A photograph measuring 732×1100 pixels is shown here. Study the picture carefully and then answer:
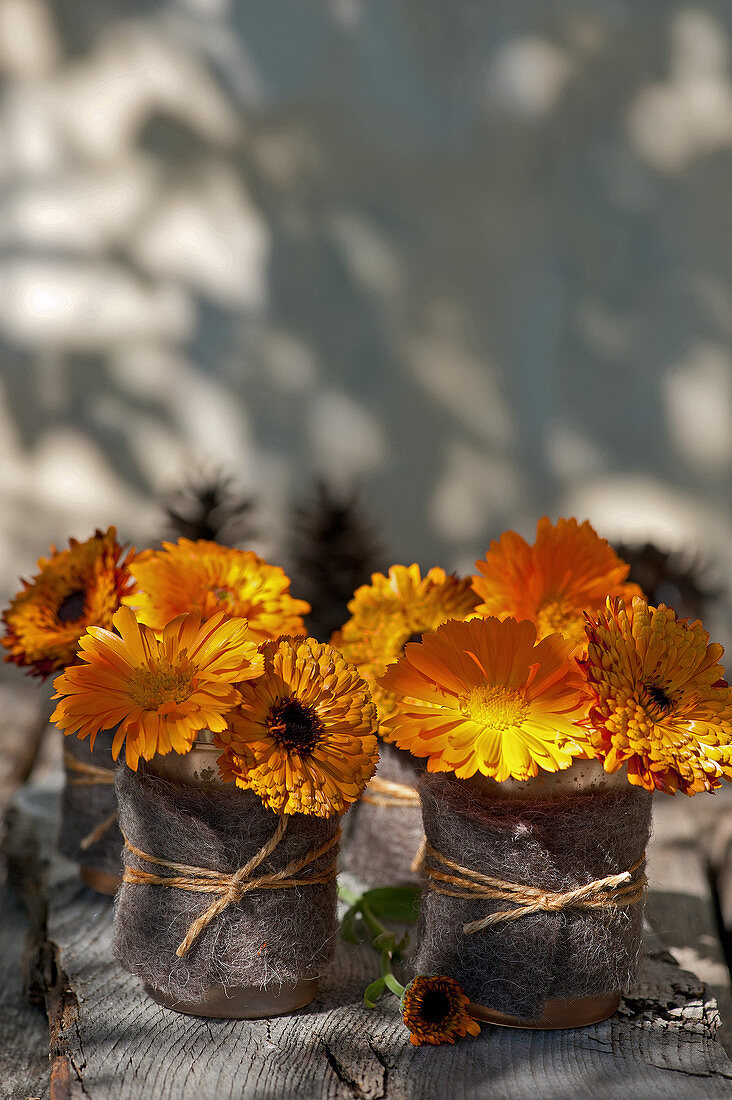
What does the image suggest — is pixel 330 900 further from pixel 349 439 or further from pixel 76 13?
pixel 76 13

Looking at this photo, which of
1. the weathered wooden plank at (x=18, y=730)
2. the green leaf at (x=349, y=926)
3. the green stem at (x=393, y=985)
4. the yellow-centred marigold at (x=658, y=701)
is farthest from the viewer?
the weathered wooden plank at (x=18, y=730)

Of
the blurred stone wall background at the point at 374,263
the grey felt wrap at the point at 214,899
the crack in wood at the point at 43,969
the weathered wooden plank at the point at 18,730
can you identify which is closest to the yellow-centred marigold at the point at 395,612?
the grey felt wrap at the point at 214,899

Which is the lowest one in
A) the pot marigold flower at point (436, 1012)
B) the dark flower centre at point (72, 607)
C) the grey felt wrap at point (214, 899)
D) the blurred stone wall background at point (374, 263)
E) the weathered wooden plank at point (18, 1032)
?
the weathered wooden plank at point (18, 1032)

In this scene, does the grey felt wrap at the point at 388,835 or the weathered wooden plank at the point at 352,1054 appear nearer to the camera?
the weathered wooden plank at the point at 352,1054

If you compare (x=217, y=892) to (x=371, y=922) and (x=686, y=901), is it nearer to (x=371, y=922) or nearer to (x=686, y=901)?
(x=371, y=922)

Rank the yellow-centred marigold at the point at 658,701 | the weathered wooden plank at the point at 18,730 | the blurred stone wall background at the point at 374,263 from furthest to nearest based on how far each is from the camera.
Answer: the blurred stone wall background at the point at 374,263 < the weathered wooden plank at the point at 18,730 < the yellow-centred marigold at the point at 658,701

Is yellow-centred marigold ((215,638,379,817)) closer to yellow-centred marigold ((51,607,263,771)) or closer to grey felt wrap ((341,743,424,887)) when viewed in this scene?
yellow-centred marigold ((51,607,263,771))

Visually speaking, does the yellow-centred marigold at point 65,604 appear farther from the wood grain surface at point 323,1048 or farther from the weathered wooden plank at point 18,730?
the weathered wooden plank at point 18,730
